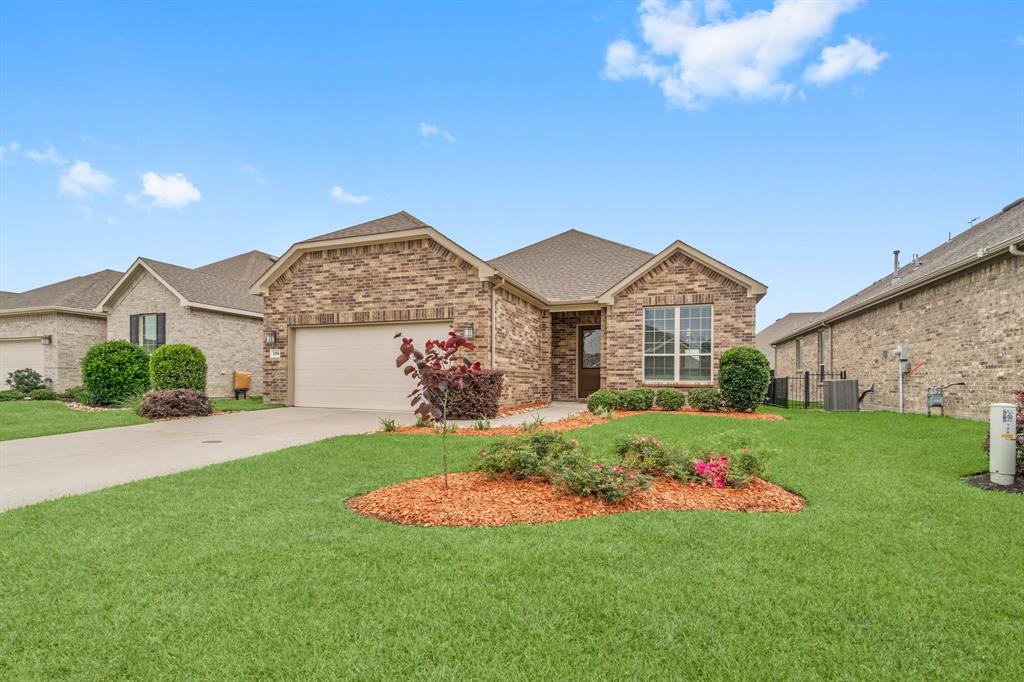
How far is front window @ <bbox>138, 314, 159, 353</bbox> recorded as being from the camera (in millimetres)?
19130

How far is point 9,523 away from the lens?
4.25 meters

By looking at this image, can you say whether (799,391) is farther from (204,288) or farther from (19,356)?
(19,356)

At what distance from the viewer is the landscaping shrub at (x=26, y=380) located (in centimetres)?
1902

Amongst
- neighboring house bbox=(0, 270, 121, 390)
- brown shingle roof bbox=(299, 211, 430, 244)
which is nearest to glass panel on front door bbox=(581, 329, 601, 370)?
brown shingle roof bbox=(299, 211, 430, 244)

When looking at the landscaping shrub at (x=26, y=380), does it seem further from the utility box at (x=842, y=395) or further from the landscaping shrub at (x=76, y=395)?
the utility box at (x=842, y=395)

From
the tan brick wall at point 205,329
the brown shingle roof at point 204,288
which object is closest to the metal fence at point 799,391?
the brown shingle roof at point 204,288

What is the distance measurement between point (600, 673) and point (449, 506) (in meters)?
2.58

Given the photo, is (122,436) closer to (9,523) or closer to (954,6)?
(9,523)

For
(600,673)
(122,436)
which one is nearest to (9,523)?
(600,673)

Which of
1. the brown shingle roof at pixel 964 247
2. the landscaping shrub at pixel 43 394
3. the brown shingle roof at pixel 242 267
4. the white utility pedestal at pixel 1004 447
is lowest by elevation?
the landscaping shrub at pixel 43 394

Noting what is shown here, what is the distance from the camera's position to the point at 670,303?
14.9 metres

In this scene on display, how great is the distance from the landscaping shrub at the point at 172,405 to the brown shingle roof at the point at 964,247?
1787 centimetres

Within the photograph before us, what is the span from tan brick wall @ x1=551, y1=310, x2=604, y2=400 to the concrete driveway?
6.83 meters

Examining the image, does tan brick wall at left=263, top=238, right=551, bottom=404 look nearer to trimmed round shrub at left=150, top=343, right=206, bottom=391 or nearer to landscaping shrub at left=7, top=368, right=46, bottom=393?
trimmed round shrub at left=150, top=343, right=206, bottom=391
